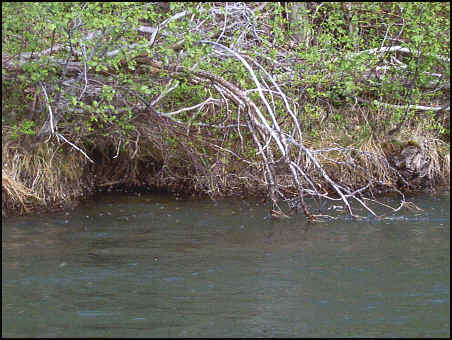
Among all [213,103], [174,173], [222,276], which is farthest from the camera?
[174,173]

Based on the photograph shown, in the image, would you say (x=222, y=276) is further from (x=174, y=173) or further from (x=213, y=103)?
(x=174, y=173)

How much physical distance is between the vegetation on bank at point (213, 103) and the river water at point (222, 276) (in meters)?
0.75

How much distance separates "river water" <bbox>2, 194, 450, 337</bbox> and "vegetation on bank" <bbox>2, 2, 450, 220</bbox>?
0.75m

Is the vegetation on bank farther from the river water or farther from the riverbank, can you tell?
the river water

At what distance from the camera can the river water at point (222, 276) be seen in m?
6.21

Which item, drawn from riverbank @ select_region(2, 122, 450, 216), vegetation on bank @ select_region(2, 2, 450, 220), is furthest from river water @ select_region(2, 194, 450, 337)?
A: vegetation on bank @ select_region(2, 2, 450, 220)

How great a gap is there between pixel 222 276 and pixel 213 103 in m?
4.26

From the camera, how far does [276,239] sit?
9477mm

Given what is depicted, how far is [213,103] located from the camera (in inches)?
448

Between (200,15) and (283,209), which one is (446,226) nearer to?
(283,209)

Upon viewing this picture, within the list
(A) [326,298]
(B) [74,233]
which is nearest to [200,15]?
(B) [74,233]

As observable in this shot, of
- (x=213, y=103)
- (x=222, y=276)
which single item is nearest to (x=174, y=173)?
(x=213, y=103)

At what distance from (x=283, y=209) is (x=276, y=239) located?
7.52 ft

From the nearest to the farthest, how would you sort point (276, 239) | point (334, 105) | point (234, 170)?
point (276, 239) → point (234, 170) → point (334, 105)
